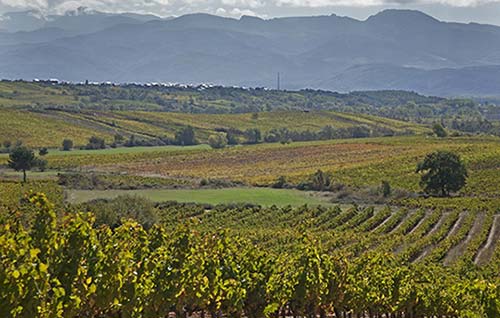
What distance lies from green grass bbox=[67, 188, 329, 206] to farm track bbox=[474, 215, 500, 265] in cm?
2327

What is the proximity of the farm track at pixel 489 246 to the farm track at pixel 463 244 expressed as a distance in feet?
3.78

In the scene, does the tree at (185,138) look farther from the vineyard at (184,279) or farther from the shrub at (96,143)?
the vineyard at (184,279)

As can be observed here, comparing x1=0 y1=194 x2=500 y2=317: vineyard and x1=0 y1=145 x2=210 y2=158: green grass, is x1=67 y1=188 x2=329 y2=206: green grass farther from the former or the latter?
x1=0 y1=194 x2=500 y2=317: vineyard

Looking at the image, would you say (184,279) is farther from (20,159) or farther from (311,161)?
(311,161)

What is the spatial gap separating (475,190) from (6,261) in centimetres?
8162

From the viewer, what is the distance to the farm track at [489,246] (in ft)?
162

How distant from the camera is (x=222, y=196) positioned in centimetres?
8700

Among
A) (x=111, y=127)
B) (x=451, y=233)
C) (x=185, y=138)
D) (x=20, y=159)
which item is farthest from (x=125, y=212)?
(x=111, y=127)

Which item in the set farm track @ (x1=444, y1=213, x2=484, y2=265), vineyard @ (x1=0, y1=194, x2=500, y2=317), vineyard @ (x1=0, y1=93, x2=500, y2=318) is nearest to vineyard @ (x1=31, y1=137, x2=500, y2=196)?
vineyard @ (x1=0, y1=93, x2=500, y2=318)

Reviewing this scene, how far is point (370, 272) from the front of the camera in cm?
2525

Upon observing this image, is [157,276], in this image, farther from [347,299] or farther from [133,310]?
[347,299]

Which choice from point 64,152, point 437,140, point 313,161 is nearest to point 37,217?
point 313,161

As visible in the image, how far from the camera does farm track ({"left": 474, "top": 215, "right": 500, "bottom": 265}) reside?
49.4 metres

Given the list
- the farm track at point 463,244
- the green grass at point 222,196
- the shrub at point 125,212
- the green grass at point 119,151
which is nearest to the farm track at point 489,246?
the farm track at point 463,244
